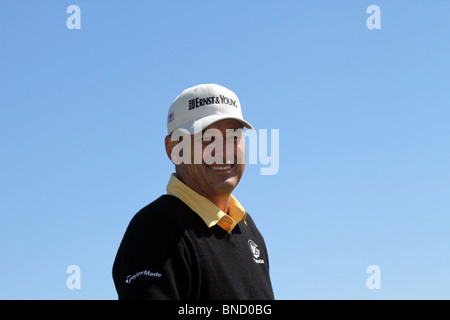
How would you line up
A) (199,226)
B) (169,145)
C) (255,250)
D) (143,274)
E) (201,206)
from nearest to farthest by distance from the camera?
(143,274) → (199,226) → (201,206) → (169,145) → (255,250)

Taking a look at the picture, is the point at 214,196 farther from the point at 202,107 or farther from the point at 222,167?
the point at 202,107

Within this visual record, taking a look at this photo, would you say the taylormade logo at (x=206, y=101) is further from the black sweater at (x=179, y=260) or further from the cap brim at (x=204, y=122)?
the black sweater at (x=179, y=260)

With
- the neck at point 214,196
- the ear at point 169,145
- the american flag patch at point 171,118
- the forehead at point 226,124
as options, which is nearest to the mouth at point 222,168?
the neck at point 214,196

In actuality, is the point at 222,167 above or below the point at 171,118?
below

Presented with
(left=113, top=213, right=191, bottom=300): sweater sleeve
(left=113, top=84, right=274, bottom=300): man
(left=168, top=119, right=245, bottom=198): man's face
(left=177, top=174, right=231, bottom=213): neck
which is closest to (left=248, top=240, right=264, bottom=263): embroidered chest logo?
(left=113, top=84, right=274, bottom=300): man

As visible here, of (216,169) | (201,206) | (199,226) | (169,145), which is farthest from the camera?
(169,145)

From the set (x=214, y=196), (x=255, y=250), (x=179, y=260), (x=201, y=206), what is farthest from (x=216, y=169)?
(x=179, y=260)

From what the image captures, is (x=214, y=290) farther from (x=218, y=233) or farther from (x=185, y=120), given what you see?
(x=185, y=120)

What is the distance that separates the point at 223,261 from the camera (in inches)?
201

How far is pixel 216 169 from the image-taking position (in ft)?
17.8

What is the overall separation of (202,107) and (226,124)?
23 cm

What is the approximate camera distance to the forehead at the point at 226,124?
544cm

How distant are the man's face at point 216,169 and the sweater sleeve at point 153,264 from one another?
577 millimetres

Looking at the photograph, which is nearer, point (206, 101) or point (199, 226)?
point (199, 226)
